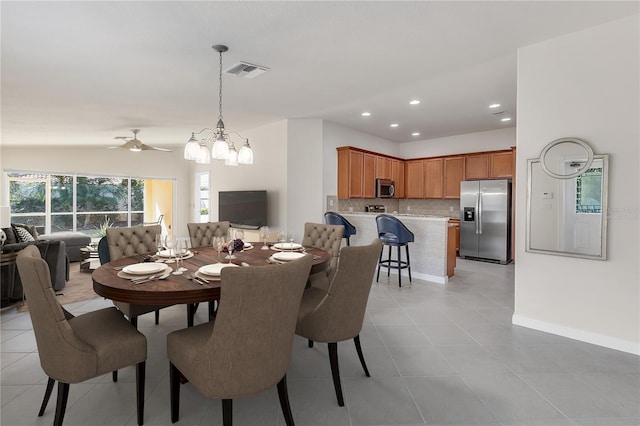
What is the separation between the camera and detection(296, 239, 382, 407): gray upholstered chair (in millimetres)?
1839

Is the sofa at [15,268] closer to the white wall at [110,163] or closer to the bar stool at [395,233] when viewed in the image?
the white wall at [110,163]

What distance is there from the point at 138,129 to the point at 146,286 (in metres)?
4.94

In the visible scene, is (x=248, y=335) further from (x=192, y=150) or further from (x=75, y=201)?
(x=75, y=201)

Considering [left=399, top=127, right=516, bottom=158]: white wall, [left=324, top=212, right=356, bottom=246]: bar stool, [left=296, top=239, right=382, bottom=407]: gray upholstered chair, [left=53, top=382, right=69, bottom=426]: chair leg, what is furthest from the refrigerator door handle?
[left=53, top=382, right=69, bottom=426]: chair leg

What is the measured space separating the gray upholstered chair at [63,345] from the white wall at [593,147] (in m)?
3.24

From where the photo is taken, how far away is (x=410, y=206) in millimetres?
7590

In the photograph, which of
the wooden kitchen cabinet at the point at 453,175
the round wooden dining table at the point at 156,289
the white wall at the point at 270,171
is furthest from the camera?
the wooden kitchen cabinet at the point at 453,175

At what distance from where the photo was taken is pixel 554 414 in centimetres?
175

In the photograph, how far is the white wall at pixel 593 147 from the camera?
245 centimetres

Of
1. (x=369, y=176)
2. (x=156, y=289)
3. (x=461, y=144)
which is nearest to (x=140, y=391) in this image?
(x=156, y=289)

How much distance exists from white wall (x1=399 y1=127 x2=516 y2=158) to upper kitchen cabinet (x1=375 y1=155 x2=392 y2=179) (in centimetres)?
102

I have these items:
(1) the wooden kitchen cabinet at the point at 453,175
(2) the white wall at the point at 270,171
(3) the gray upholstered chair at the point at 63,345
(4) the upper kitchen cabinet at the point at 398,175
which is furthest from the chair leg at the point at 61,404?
(1) the wooden kitchen cabinet at the point at 453,175

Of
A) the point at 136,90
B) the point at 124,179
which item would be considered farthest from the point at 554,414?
the point at 124,179

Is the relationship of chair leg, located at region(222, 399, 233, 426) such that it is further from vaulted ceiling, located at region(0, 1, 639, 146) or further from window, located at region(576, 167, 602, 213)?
window, located at region(576, 167, 602, 213)
